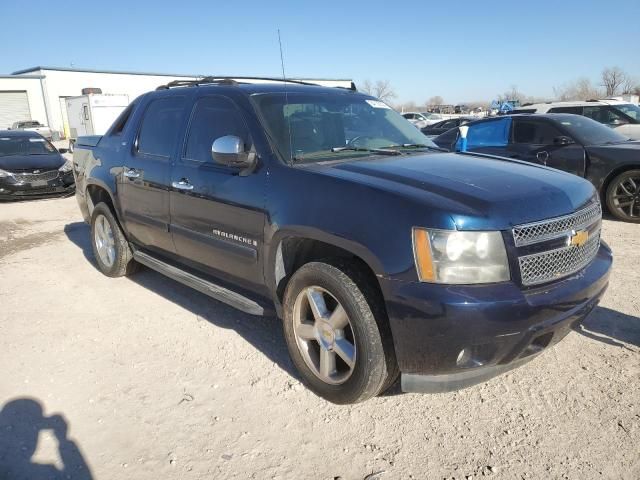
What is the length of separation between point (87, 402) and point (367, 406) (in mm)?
1708

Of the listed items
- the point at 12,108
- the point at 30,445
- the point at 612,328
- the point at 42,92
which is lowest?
the point at 612,328

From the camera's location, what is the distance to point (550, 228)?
2.57 metres

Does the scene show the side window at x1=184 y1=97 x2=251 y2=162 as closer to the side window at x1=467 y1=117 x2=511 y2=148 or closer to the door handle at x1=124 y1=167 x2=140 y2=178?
the door handle at x1=124 y1=167 x2=140 y2=178

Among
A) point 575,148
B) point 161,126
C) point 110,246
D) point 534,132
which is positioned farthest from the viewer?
point 534,132

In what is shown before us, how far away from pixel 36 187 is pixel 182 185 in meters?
8.43

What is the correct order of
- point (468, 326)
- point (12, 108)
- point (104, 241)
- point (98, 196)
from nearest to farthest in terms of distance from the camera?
point (468, 326) < point (104, 241) < point (98, 196) < point (12, 108)

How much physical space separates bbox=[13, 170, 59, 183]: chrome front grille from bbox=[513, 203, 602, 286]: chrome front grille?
10.8m

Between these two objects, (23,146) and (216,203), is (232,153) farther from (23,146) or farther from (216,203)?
(23,146)

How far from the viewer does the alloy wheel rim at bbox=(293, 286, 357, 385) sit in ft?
9.33

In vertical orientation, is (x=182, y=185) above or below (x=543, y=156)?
above

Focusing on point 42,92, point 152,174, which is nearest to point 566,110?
point 152,174

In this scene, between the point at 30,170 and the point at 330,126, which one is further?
the point at 30,170

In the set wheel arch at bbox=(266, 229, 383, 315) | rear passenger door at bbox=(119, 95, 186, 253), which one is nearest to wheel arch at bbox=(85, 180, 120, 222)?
rear passenger door at bbox=(119, 95, 186, 253)

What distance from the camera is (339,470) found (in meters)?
2.45
